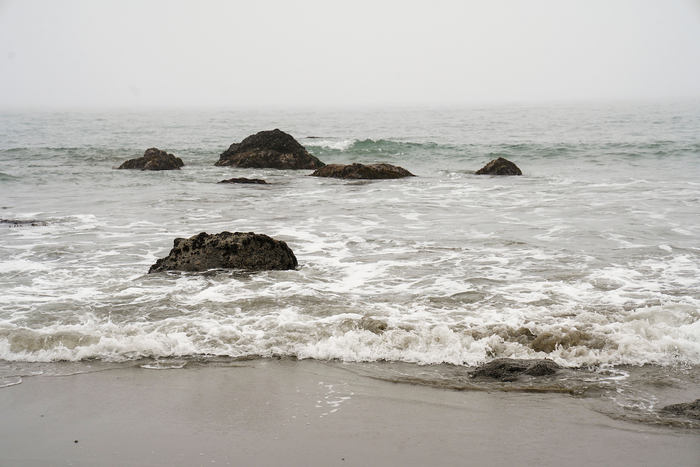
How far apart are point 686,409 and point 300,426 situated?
2.45 metres

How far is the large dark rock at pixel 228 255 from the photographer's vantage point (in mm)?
7066

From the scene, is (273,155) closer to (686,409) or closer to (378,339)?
(378,339)

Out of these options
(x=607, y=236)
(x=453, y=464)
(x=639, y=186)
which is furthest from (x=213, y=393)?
(x=639, y=186)

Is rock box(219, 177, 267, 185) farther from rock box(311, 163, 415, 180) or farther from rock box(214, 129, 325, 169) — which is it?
rock box(214, 129, 325, 169)

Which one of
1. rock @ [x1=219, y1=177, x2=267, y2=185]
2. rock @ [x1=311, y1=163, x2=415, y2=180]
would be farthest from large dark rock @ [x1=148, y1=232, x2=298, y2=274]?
rock @ [x1=311, y1=163, x2=415, y2=180]

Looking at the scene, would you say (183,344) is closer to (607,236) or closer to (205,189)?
(607,236)

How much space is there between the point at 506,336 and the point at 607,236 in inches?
187

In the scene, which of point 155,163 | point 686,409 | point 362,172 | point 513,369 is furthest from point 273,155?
point 686,409

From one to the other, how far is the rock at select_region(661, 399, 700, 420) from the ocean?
0.28 ft

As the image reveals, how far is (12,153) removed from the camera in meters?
24.9

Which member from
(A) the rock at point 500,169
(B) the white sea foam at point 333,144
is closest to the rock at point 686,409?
(A) the rock at point 500,169

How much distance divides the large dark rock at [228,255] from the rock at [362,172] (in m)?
9.55

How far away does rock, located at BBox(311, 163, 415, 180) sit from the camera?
16.7 metres

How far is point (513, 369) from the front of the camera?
427 centimetres
